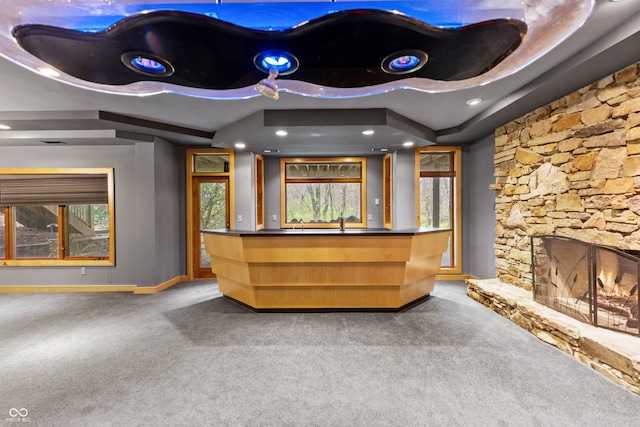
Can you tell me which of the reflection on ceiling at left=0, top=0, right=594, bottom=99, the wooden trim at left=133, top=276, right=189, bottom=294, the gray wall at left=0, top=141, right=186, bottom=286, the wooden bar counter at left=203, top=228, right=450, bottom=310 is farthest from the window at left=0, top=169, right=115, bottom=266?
the reflection on ceiling at left=0, top=0, right=594, bottom=99

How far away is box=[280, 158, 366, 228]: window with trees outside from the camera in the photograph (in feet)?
18.6

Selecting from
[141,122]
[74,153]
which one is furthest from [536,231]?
[74,153]

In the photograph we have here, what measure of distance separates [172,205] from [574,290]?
19.3 ft

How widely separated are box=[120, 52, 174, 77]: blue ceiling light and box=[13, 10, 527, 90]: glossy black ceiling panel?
10mm

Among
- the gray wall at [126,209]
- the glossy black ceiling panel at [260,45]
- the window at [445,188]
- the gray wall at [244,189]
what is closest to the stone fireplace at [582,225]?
the window at [445,188]

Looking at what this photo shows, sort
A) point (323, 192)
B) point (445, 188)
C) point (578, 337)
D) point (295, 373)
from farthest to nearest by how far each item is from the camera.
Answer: point (323, 192) < point (445, 188) < point (578, 337) < point (295, 373)

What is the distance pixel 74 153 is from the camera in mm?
4512

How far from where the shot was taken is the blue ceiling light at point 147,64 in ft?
5.11

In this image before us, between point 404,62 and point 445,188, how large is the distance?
4.63 meters

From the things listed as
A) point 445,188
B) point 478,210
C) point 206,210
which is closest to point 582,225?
point 478,210

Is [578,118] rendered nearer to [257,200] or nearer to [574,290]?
[574,290]

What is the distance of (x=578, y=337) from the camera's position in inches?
90.3

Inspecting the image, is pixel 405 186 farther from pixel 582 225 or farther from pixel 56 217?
pixel 56 217

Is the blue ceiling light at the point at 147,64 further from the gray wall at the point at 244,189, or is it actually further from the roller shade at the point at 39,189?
the roller shade at the point at 39,189
